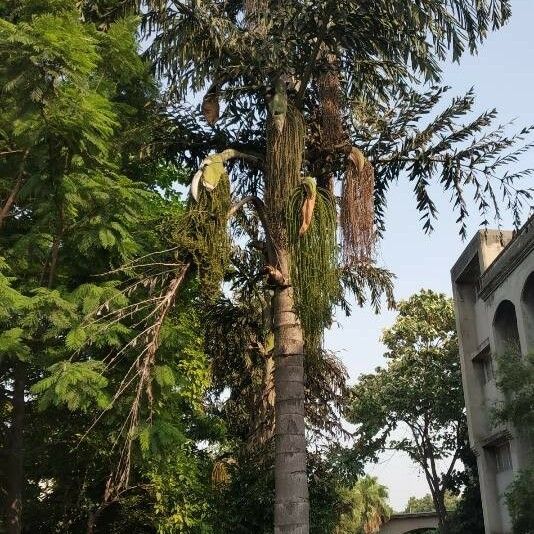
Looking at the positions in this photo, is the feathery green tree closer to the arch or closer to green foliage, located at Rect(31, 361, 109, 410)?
green foliage, located at Rect(31, 361, 109, 410)

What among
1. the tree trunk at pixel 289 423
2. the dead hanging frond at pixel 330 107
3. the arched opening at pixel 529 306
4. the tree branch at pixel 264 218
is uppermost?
Answer: the arched opening at pixel 529 306

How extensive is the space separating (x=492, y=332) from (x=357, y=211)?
677 inches

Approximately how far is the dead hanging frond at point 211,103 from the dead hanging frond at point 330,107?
1282 millimetres

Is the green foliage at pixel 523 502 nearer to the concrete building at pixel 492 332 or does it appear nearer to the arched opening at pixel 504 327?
the concrete building at pixel 492 332

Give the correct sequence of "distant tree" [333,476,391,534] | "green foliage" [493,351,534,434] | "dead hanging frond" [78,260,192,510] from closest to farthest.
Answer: "dead hanging frond" [78,260,192,510] < "green foliage" [493,351,534,434] < "distant tree" [333,476,391,534]


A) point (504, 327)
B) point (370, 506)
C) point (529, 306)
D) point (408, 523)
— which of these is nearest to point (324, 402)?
point (529, 306)

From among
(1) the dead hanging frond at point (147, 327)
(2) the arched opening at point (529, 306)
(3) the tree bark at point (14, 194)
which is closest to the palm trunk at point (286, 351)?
(1) the dead hanging frond at point (147, 327)

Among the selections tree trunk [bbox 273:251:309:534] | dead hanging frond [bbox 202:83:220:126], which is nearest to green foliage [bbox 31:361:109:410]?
tree trunk [bbox 273:251:309:534]

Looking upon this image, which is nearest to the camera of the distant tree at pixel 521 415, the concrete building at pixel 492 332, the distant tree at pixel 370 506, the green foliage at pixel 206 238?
the green foliage at pixel 206 238

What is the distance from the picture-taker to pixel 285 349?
26.8ft

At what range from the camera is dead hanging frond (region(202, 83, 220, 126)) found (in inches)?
373

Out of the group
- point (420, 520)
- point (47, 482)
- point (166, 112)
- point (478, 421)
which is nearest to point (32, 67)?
point (166, 112)

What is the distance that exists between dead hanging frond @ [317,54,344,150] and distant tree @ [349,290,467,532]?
→ 74.4 feet

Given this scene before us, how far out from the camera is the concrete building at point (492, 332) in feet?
69.2
